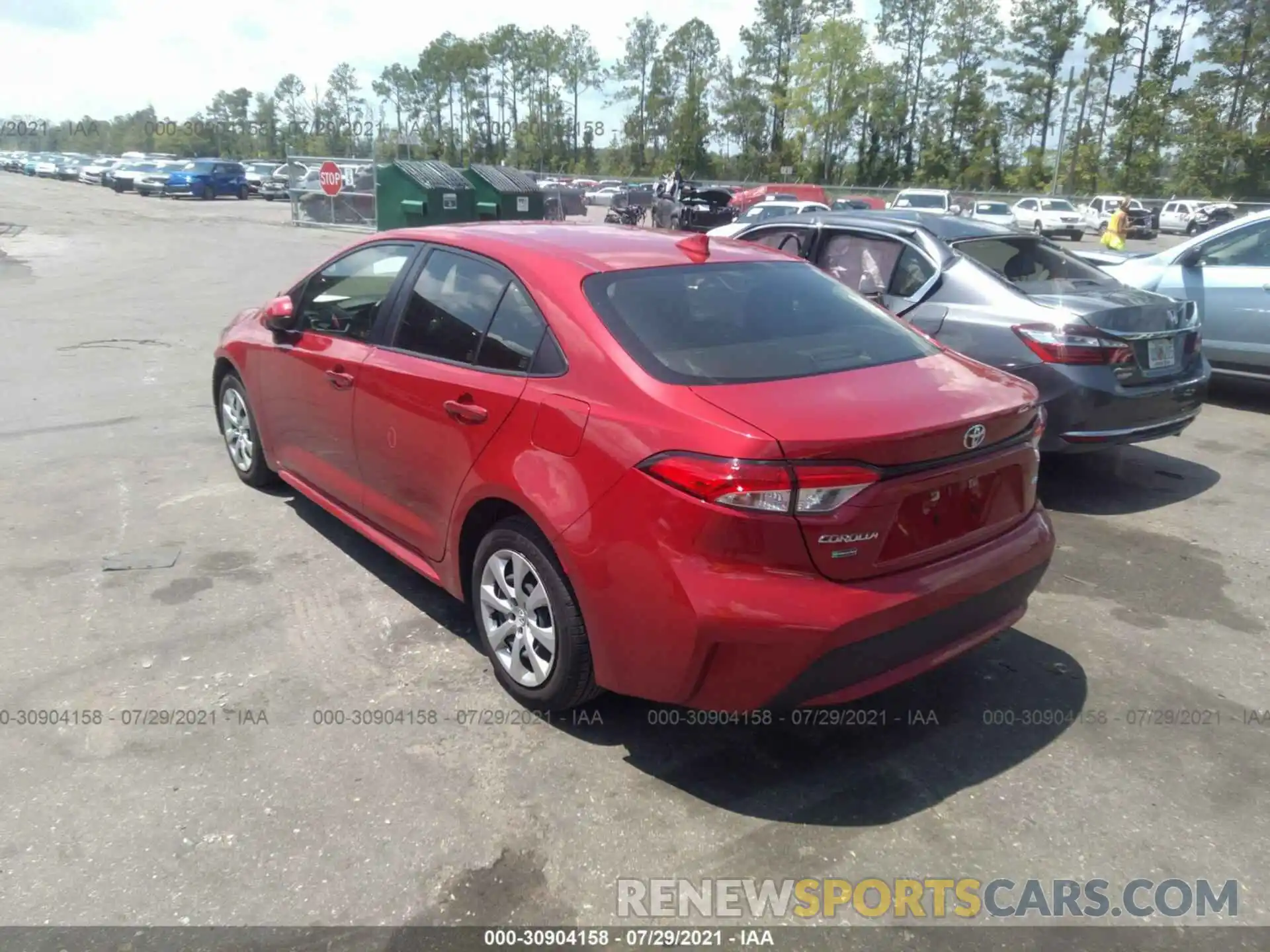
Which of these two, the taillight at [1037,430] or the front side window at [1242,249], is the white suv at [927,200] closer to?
the front side window at [1242,249]

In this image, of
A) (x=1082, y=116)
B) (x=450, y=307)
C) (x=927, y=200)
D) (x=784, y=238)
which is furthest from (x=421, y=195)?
(x=1082, y=116)

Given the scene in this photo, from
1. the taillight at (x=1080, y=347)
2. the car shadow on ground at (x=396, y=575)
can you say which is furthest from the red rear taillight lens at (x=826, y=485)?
the taillight at (x=1080, y=347)

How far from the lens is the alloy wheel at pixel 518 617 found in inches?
131

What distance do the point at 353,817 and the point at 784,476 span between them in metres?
1.67

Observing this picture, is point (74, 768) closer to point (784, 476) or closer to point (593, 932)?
point (593, 932)

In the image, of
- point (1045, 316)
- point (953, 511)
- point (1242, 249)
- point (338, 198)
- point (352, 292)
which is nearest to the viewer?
point (953, 511)

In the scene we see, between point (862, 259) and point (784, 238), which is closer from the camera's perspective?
point (862, 259)

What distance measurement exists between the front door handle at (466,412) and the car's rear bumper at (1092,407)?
3.51 m

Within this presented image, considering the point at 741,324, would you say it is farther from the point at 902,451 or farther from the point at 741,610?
the point at 741,610

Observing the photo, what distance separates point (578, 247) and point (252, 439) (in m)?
2.84

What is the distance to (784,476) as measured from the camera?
8.93ft

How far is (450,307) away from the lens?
3910 millimetres

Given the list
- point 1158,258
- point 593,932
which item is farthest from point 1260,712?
point 1158,258

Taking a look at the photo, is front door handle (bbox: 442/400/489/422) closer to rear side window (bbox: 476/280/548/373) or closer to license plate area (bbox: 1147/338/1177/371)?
rear side window (bbox: 476/280/548/373)
